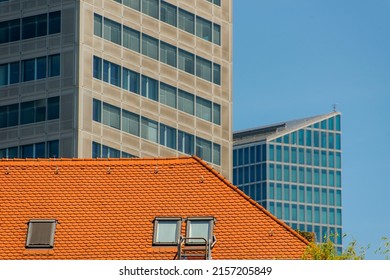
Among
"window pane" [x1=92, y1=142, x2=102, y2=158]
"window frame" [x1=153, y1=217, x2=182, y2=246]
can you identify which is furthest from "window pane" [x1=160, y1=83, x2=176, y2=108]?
"window frame" [x1=153, y1=217, x2=182, y2=246]

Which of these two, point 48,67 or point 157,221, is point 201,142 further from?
point 157,221

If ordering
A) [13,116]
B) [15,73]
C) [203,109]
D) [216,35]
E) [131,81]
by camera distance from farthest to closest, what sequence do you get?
1. [216,35]
2. [203,109]
3. [131,81]
4. [15,73]
5. [13,116]

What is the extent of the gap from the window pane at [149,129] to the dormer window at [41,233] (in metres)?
72.5

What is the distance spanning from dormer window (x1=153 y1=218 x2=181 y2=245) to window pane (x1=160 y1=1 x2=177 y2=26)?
77.7 meters

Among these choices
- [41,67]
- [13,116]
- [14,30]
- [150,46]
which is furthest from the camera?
[150,46]

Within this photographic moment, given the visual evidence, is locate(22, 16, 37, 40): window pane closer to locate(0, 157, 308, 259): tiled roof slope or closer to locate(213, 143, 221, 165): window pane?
locate(213, 143, 221, 165): window pane

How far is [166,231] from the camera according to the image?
201 feet

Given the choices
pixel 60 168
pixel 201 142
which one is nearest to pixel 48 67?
pixel 201 142

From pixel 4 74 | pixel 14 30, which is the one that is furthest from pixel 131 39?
pixel 4 74

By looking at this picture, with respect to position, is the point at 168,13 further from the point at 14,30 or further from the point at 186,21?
the point at 14,30

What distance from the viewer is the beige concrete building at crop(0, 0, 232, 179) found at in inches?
5094

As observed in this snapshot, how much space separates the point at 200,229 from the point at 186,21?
80800 mm

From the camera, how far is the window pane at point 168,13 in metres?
139

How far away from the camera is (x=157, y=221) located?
6216 cm
